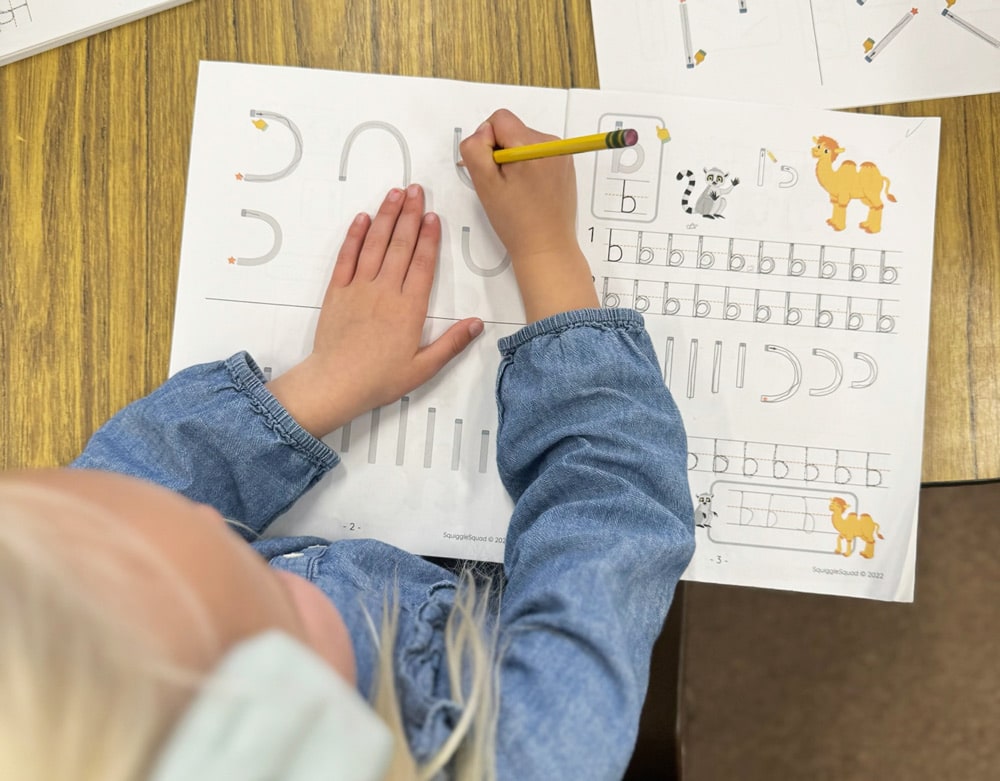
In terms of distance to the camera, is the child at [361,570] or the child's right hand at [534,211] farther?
the child's right hand at [534,211]

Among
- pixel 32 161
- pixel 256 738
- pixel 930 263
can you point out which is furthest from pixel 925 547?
pixel 32 161

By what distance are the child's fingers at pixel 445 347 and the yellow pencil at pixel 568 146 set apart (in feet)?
0.42

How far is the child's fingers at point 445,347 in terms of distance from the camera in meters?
0.61

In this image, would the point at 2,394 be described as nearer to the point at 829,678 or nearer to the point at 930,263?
the point at 930,263

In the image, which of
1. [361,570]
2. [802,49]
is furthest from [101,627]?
[802,49]

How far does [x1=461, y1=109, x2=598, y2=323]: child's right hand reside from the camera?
1.97ft

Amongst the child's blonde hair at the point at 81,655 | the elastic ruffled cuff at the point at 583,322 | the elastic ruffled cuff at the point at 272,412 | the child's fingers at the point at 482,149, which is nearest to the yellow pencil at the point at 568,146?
the child's fingers at the point at 482,149

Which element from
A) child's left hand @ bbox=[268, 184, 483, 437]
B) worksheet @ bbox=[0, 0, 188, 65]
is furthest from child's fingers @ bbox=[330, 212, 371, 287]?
worksheet @ bbox=[0, 0, 188, 65]

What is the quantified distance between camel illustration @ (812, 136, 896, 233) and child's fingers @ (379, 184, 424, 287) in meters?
0.32

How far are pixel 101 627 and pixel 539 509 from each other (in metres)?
0.33

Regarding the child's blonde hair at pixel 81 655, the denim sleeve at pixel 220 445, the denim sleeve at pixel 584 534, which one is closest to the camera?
the child's blonde hair at pixel 81 655

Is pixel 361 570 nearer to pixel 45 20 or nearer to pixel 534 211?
pixel 534 211

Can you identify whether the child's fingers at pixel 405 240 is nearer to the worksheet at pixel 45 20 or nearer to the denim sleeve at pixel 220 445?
the denim sleeve at pixel 220 445

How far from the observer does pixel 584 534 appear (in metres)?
0.53
